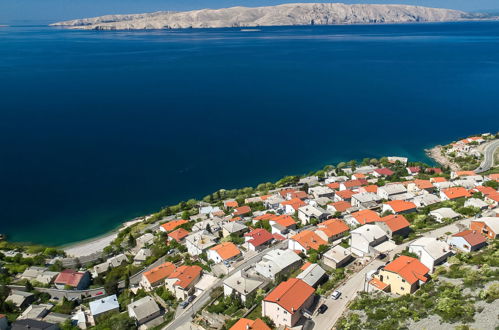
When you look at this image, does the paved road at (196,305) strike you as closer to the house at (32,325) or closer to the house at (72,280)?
the house at (32,325)

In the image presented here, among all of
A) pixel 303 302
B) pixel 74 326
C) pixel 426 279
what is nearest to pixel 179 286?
pixel 74 326

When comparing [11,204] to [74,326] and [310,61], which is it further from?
[310,61]

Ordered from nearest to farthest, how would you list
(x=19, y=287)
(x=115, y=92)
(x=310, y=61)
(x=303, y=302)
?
(x=303, y=302) → (x=19, y=287) → (x=115, y=92) → (x=310, y=61)

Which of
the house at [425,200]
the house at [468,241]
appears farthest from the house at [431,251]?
the house at [425,200]

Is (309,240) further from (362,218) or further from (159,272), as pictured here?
(159,272)

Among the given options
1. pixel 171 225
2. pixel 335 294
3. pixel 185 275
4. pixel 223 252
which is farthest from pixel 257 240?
pixel 171 225

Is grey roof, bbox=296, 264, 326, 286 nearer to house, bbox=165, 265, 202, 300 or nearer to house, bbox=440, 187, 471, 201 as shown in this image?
house, bbox=165, 265, 202, 300
